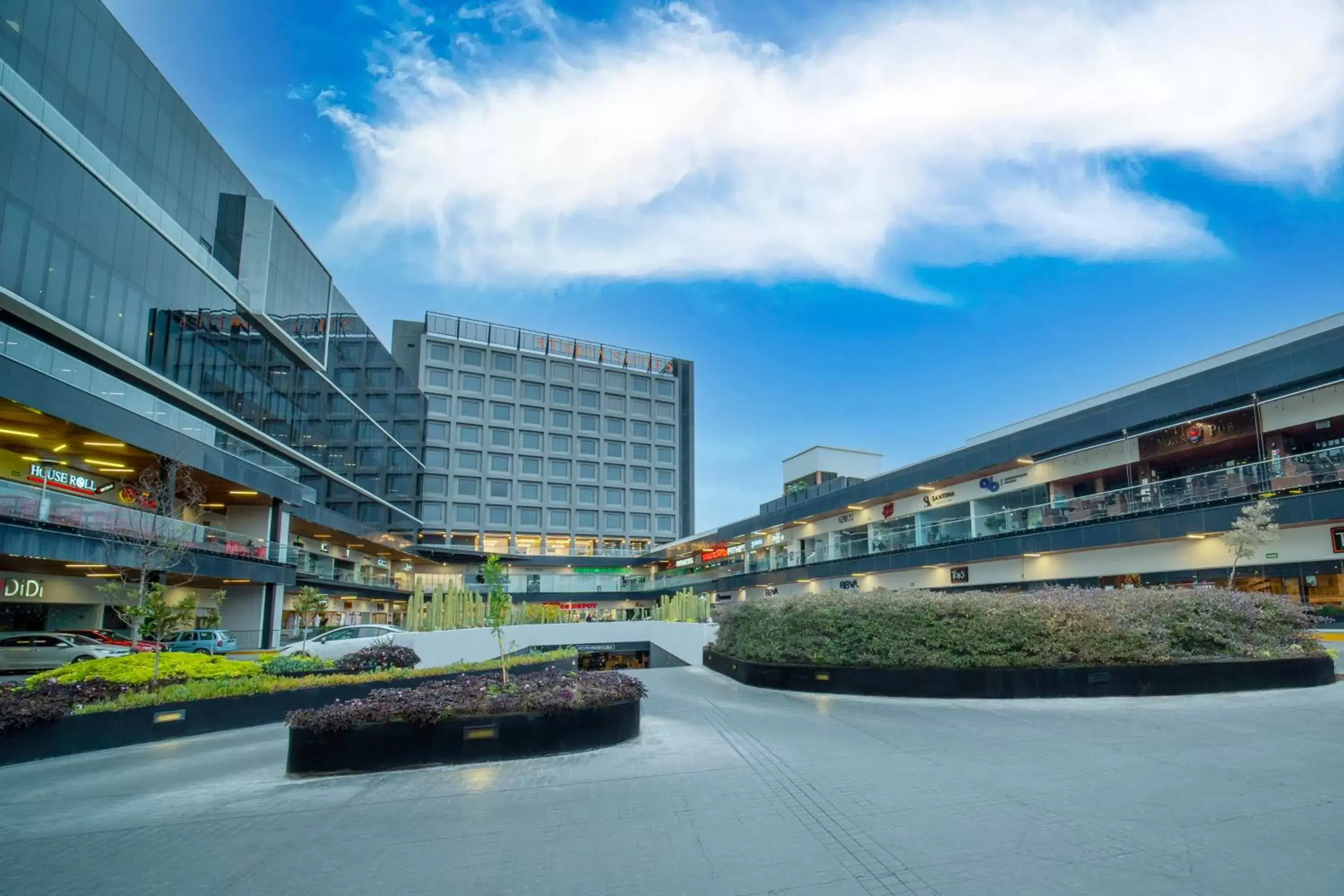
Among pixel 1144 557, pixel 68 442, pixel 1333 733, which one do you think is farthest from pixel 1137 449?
pixel 68 442

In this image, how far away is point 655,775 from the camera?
8.91m

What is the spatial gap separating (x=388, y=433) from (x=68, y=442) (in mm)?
40776

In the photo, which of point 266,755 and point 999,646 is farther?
point 999,646

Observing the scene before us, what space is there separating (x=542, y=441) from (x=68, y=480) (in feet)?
193

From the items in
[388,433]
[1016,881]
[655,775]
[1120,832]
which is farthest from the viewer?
[388,433]

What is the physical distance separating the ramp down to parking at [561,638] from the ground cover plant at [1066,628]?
1091 cm

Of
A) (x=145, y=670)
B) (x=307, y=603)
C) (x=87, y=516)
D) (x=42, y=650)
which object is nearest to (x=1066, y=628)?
(x=145, y=670)

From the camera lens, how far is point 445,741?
9.73 m

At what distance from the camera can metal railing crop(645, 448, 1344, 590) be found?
19.8 metres

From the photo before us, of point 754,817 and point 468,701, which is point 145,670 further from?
point 754,817

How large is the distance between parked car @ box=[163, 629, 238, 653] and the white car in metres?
6.39

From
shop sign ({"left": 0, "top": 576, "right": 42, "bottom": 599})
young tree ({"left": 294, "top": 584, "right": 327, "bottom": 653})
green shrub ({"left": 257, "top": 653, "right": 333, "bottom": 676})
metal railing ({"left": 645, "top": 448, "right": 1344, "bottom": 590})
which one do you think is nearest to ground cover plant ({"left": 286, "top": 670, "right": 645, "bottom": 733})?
green shrub ({"left": 257, "top": 653, "right": 333, "bottom": 676})

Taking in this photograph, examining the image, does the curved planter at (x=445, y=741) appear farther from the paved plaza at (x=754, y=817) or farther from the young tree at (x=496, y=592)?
the young tree at (x=496, y=592)

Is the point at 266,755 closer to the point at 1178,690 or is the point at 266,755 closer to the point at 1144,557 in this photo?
the point at 1178,690
